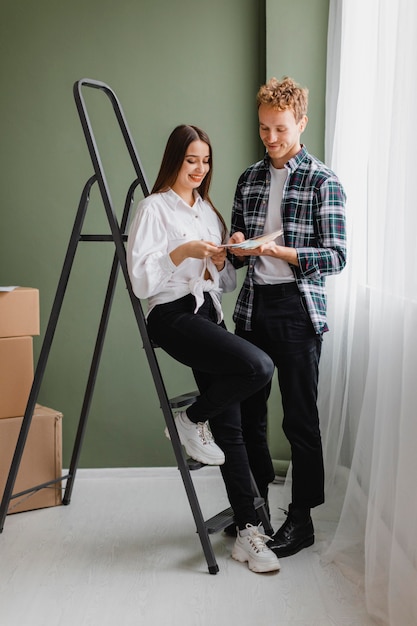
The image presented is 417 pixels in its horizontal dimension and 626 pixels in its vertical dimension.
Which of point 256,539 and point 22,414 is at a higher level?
point 22,414

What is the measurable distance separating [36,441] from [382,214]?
169 centimetres

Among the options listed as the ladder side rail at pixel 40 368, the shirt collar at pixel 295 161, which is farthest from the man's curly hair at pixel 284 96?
the ladder side rail at pixel 40 368

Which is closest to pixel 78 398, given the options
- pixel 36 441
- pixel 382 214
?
pixel 36 441

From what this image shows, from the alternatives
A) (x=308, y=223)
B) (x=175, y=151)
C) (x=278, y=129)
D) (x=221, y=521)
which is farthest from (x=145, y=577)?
(x=278, y=129)

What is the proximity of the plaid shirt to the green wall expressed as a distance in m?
Answer: 0.98

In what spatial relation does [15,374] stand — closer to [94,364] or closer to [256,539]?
[94,364]

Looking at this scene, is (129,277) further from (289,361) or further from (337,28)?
(337,28)

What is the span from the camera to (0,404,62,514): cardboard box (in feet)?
9.94

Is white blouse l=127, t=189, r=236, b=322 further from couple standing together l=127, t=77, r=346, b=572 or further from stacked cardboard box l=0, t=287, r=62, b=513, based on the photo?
stacked cardboard box l=0, t=287, r=62, b=513

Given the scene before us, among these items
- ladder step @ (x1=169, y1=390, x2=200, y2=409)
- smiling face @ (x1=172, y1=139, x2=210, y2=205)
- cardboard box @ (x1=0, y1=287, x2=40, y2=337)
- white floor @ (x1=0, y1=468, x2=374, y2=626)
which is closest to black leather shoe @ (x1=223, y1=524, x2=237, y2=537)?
white floor @ (x1=0, y1=468, x2=374, y2=626)

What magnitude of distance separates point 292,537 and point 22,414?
1.21m

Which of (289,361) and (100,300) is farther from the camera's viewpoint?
(100,300)

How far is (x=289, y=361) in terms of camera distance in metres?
2.54

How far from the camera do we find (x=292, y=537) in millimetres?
2611
